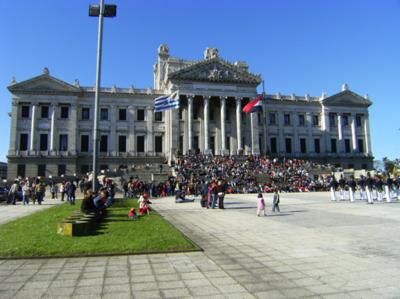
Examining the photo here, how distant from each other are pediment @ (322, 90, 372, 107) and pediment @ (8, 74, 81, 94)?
4924 cm

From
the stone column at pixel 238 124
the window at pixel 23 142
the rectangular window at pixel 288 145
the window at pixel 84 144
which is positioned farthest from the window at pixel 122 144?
the rectangular window at pixel 288 145

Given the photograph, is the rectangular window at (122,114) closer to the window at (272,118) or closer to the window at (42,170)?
the window at (42,170)

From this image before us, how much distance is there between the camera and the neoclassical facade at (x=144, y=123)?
54281 millimetres

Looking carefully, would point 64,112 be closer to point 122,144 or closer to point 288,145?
point 122,144

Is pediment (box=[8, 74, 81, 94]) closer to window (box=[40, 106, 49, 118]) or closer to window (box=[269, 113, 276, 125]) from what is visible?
window (box=[40, 106, 49, 118])

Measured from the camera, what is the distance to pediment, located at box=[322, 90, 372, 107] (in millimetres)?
68250

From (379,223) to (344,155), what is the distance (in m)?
58.0

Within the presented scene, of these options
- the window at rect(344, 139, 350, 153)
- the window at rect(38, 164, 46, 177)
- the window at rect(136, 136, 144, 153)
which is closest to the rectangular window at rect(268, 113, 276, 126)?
the window at rect(344, 139, 350, 153)

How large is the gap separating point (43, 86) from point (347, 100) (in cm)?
5867

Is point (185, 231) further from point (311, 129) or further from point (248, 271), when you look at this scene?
point (311, 129)

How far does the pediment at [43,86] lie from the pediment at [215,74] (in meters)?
17.5

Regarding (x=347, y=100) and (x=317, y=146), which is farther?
(x=347, y=100)

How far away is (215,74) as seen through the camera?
190 feet

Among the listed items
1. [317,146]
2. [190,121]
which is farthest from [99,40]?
[317,146]
